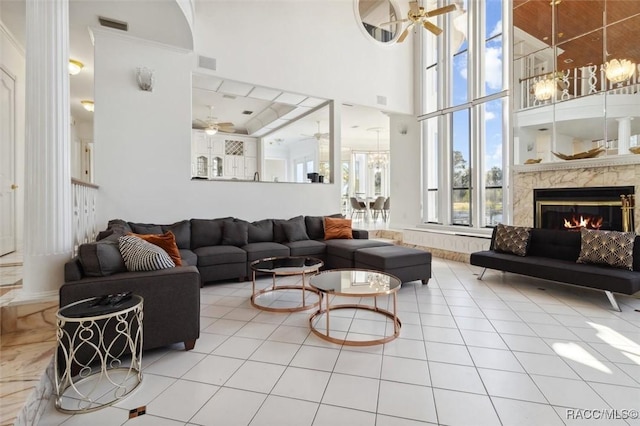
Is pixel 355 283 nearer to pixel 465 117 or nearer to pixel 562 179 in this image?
pixel 562 179

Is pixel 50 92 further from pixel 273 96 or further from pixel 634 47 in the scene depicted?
pixel 634 47

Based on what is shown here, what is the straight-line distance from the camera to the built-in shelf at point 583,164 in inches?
156

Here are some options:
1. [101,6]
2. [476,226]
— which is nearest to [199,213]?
[101,6]

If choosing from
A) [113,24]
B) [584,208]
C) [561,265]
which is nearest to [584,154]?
[584,208]

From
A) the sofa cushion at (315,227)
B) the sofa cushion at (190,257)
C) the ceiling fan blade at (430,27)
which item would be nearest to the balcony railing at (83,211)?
the sofa cushion at (190,257)

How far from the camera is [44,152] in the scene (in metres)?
2.28

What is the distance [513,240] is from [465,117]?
3054 mm

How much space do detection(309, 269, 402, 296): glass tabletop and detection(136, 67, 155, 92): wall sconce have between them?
3781mm

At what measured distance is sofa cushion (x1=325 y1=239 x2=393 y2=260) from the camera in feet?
14.6

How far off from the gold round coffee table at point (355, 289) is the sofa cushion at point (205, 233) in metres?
2.18

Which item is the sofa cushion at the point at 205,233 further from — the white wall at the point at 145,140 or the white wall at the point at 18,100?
the white wall at the point at 18,100

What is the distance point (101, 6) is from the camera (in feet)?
12.2

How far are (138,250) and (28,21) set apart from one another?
184cm

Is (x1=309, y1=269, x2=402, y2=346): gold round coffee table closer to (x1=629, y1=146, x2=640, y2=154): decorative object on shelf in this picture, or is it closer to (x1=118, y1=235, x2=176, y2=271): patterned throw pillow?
(x1=118, y1=235, x2=176, y2=271): patterned throw pillow
